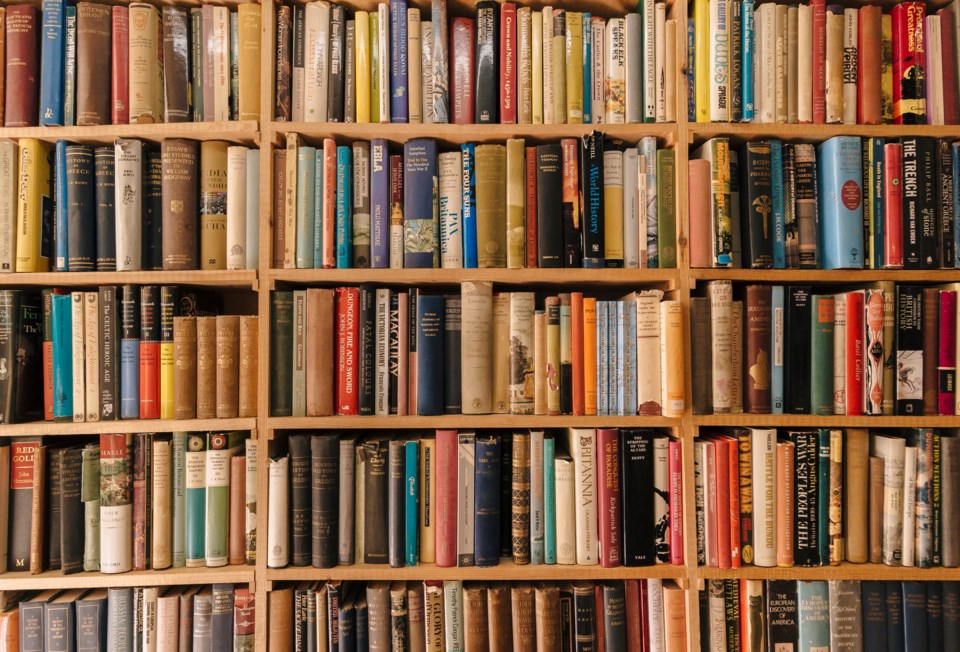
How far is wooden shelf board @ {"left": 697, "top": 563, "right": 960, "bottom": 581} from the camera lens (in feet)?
Result: 3.86

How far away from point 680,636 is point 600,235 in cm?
90

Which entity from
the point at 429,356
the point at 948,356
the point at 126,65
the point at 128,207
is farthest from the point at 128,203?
the point at 948,356

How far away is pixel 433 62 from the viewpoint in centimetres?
125

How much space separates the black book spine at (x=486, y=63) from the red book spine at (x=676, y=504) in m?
0.86

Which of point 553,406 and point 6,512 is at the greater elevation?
point 553,406

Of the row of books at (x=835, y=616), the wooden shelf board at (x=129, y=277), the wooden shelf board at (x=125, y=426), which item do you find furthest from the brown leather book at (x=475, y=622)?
the wooden shelf board at (x=129, y=277)

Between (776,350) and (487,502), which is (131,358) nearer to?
(487,502)

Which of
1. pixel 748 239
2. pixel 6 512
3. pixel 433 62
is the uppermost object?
pixel 433 62

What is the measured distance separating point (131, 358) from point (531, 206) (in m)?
0.96

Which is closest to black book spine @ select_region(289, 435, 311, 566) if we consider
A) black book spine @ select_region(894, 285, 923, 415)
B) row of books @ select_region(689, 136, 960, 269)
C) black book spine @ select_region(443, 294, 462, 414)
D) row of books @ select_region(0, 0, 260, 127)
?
black book spine @ select_region(443, 294, 462, 414)

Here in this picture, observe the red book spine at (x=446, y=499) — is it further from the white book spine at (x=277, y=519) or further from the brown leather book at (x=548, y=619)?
the white book spine at (x=277, y=519)

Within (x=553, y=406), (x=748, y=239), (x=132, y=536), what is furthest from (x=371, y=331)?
(x=748, y=239)

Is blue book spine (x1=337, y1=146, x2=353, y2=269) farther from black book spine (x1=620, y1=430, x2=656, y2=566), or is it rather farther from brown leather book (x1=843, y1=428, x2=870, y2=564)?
brown leather book (x1=843, y1=428, x2=870, y2=564)

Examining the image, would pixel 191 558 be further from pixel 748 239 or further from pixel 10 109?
pixel 748 239
